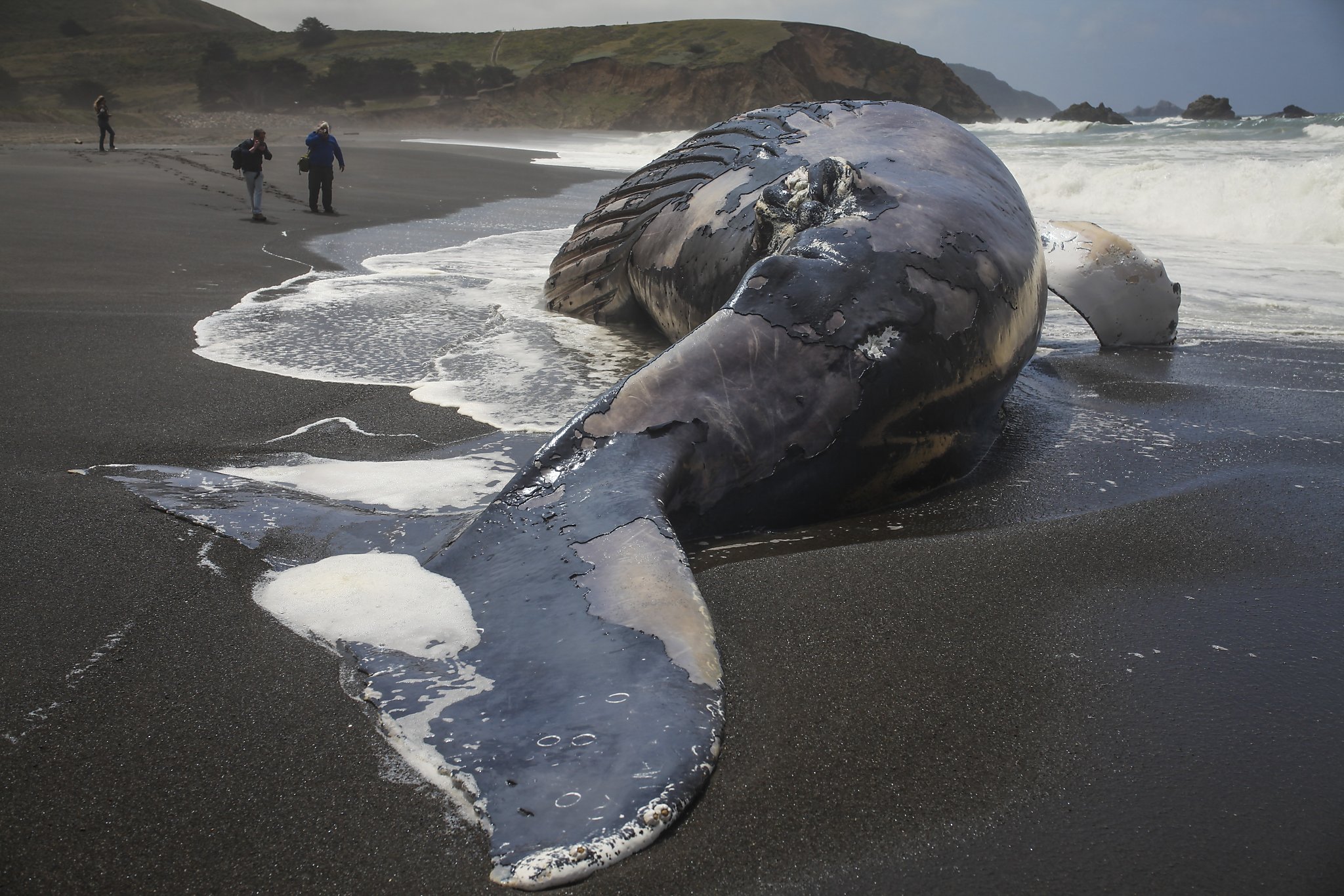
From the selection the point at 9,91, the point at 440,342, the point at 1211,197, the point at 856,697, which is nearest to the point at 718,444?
the point at 856,697

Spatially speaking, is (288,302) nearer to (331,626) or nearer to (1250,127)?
(331,626)

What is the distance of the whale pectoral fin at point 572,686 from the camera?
50.3 inches

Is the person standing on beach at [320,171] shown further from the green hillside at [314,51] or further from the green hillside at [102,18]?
the green hillside at [102,18]

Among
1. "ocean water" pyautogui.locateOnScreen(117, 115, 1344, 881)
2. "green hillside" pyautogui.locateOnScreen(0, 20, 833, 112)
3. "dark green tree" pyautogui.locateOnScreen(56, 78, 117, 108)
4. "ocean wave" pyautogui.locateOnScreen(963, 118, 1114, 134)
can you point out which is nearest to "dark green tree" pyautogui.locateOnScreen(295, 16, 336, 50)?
"green hillside" pyautogui.locateOnScreen(0, 20, 833, 112)

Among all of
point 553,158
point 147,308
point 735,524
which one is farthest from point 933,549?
point 553,158

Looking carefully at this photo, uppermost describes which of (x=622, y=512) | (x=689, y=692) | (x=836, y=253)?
(x=836, y=253)

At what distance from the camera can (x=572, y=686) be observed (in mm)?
1538

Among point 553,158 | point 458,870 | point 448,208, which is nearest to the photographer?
point 458,870

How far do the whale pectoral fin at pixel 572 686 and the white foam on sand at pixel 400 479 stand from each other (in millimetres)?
480

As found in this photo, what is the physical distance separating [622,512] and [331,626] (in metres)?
0.62

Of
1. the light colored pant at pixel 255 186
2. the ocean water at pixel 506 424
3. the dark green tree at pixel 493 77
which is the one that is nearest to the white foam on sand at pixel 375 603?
the ocean water at pixel 506 424

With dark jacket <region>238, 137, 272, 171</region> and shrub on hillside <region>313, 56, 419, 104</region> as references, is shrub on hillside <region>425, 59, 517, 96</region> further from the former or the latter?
dark jacket <region>238, 137, 272, 171</region>

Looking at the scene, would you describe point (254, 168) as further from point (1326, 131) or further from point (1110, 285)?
point (1326, 131)

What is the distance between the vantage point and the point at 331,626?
181cm
